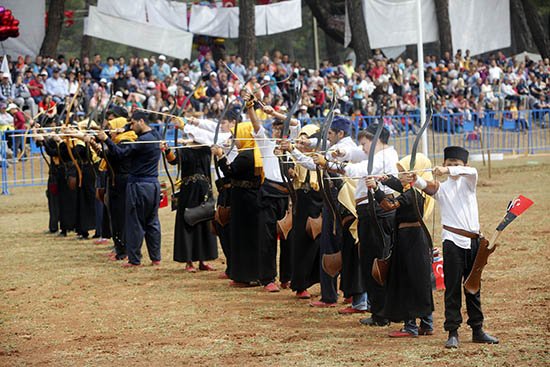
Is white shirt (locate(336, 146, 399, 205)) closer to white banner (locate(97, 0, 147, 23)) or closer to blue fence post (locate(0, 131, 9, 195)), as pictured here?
blue fence post (locate(0, 131, 9, 195))

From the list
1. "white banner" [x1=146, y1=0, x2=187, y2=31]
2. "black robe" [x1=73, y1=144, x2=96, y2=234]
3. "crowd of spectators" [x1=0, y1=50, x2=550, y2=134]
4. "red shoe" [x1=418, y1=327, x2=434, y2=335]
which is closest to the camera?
"red shoe" [x1=418, y1=327, x2=434, y2=335]

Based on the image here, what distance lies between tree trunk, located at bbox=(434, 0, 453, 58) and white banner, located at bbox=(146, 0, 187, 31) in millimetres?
9538

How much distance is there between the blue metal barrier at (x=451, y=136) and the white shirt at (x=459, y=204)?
51.4ft

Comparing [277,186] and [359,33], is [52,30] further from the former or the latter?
[277,186]

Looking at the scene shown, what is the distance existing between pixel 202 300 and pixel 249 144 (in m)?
1.87

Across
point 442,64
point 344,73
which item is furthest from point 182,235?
point 442,64

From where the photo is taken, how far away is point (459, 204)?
8.70 meters

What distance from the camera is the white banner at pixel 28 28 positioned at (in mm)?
31234

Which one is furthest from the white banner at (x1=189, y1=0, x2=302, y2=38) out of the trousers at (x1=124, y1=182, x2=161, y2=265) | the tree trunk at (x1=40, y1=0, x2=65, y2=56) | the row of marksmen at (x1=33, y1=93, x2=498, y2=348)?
the trousers at (x1=124, y1=182, x2=161, y2=265)

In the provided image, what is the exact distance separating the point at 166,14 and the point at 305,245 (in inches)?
968

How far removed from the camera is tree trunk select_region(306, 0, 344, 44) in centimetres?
4119

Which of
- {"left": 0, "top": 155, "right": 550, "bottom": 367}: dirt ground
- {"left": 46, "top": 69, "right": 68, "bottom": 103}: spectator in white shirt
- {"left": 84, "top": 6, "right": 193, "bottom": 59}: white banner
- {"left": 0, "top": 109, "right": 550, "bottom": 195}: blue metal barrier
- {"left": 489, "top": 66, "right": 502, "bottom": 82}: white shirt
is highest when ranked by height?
{"left": 84, "top": 6, "right": 193, "bottom": 59}: white banner

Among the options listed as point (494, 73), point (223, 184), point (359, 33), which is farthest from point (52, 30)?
point (223, 184)

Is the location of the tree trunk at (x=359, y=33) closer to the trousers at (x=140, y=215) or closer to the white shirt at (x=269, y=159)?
the trousers at (x=140, y=215)
